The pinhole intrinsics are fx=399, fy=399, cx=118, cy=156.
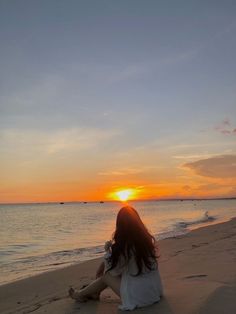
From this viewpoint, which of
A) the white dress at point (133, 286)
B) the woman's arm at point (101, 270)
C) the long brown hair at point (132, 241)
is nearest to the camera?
the long brown hair at point (132, 241)

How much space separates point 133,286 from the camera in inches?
233

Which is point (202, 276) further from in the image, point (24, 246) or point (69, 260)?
point (24, 246)

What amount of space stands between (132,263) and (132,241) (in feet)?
1.13

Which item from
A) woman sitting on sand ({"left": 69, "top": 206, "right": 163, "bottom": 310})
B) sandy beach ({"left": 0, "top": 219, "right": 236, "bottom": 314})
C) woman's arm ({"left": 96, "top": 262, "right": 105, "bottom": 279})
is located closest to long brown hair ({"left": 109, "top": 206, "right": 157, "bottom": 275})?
woman sitting on sand ({"left": 69, "top": 206, "right": 163, "bottom": 310})

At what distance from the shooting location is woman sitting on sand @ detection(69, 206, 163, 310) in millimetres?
5809

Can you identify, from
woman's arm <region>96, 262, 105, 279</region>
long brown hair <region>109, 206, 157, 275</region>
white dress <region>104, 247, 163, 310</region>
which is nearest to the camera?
long brown hair <region>109, 206, 157, 275</region>

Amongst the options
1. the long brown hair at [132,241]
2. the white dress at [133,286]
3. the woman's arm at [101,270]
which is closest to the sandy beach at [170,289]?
the white dress at [133,286]

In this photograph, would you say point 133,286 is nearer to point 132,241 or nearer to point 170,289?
point 132,241

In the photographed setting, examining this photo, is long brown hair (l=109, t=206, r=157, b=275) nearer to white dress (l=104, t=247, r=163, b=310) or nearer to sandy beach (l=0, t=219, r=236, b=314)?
white dress (l=104, t=247, r=163, b=310)

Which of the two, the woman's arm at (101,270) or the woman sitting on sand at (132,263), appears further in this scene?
the woman's arm at (101,270)

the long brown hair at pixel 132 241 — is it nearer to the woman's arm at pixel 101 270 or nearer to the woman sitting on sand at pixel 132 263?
the woman sitting on sand at pixel 132 263

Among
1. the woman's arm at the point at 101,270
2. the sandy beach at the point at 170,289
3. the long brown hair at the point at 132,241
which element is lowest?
the sandy beach at the point at 170,289

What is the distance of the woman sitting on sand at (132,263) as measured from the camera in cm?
581

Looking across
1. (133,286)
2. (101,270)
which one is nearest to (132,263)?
(133,286)
